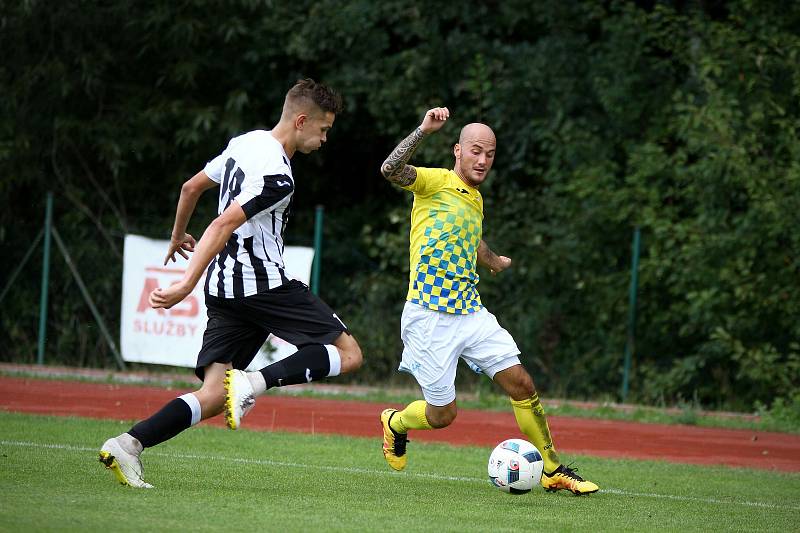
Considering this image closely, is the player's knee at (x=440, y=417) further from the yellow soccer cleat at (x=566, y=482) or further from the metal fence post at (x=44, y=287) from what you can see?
the metal fence post at (x=44, y=287)

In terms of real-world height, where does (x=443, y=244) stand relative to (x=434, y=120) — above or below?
below

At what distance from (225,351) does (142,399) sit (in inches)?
269

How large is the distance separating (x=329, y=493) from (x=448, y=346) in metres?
1.28

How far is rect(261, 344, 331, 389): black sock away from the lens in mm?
6613

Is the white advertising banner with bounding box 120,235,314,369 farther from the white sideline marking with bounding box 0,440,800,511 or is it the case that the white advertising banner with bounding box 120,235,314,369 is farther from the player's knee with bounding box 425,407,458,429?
the player's knee with bounding box 425,407,458,429

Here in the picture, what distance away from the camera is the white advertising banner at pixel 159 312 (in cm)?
1508

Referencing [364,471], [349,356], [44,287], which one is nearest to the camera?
[349,356]

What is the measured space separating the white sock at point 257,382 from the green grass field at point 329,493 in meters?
0.59

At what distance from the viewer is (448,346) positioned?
A: 25.6ft

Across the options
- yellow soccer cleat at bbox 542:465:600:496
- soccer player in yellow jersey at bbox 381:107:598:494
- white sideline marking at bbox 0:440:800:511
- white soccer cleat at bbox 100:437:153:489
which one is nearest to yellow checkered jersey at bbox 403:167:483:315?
soccer player in yellow jersey at bbox 381:107:598:494

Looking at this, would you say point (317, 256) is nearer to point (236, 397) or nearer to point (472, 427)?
point (472, 427)

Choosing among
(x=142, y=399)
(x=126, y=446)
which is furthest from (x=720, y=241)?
(x=126, y=446)

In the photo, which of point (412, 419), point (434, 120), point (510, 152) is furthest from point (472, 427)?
point (510, 152)

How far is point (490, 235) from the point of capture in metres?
17.2
